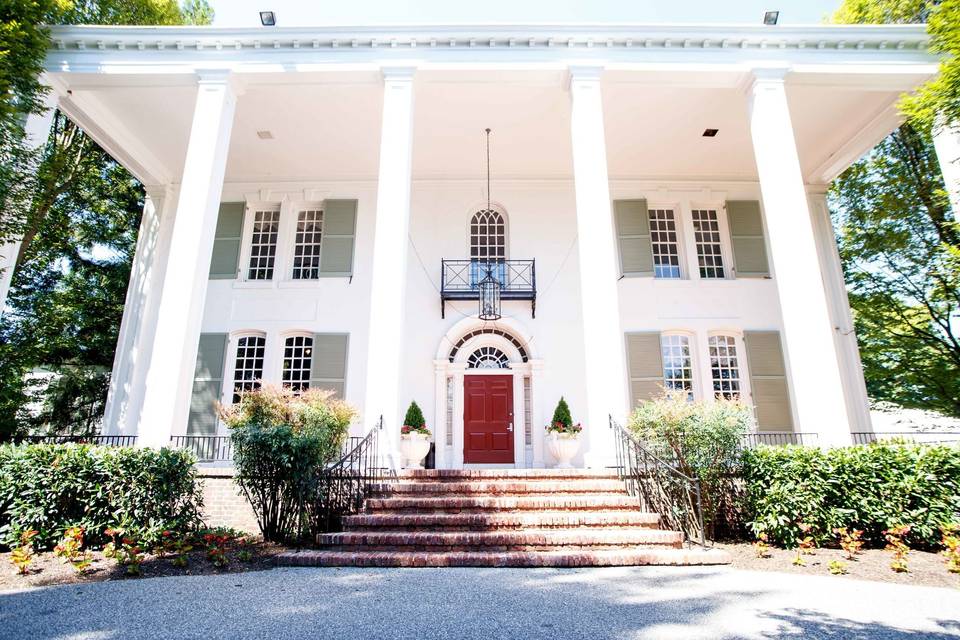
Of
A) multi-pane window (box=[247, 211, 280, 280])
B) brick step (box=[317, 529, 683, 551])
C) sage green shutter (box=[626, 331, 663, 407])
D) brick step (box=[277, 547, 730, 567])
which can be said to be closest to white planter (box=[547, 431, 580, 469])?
sage green shutter (box=[626, 331, 663, 407])

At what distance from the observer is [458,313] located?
40.1ft

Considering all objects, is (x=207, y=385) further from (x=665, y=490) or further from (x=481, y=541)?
(x=665, y=490)

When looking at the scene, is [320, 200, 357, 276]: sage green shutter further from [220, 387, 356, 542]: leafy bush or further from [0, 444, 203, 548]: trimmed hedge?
Result: [0, 444, 203, 548]: trimmed hedge

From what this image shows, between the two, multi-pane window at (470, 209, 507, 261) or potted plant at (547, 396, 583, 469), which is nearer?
potted plant at (547, 396, 583, 469)

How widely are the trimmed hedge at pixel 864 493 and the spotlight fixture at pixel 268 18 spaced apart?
37.8 ft

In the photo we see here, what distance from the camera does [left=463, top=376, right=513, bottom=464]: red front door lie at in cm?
1155

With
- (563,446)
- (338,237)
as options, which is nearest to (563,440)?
(563,446)

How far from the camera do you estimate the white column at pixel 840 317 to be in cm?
1145

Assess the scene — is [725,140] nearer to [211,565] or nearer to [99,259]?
[211,565]

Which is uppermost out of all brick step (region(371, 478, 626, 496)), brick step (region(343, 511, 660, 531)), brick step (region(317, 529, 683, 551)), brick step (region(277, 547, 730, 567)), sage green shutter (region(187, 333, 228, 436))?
sage green shutter (region(187, 333, 228, 436))

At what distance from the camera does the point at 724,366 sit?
12094mm

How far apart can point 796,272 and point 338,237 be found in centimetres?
1000

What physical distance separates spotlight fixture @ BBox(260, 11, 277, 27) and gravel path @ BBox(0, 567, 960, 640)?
958 centimetres

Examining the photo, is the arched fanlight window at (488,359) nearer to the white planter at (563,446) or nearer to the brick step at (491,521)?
the white planter at (563,446)
